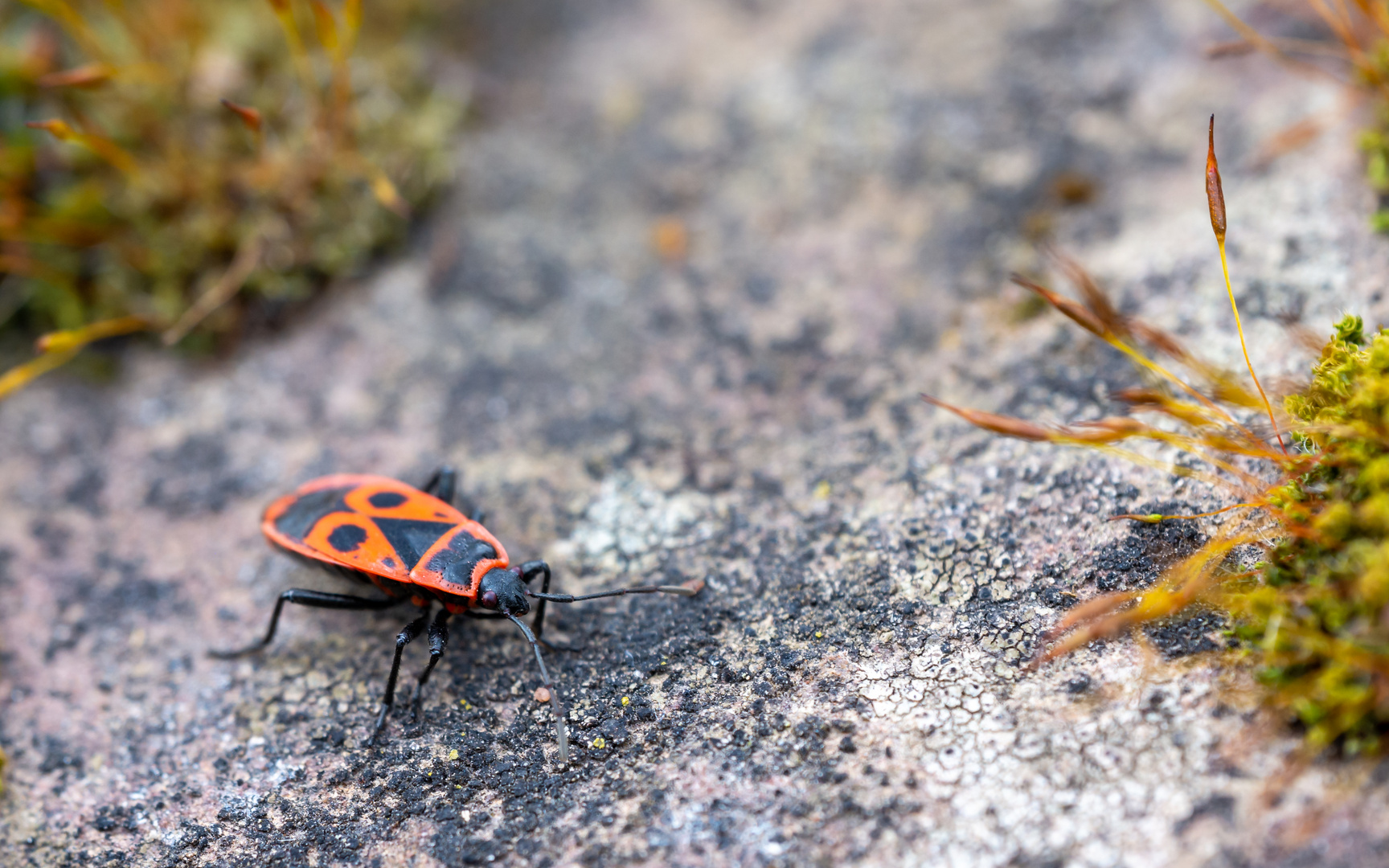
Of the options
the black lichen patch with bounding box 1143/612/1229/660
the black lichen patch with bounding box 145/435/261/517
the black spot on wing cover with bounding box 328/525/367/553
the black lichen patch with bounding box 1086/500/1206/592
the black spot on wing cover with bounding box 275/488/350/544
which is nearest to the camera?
the black lichen patch with bounding box 1143/612/1229/660

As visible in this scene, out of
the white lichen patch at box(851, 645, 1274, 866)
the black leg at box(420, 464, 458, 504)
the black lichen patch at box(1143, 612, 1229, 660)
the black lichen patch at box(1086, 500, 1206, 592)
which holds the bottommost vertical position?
the white lichen patch at box(851, 645, 1274, 866)

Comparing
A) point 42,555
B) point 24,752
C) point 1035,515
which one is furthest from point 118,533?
point 1035,515

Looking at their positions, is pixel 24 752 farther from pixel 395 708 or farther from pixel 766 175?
pixel 766 175

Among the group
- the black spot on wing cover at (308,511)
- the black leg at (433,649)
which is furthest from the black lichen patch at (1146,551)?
the black spot on wing cover at (308,511)

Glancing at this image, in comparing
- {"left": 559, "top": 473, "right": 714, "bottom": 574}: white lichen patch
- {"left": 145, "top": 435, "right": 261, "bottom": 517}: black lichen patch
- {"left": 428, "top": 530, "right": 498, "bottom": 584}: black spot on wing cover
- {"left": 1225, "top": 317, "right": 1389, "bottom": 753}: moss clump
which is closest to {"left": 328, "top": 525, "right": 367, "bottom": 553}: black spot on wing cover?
{"left": 428, "top": 530, "right": 498, "bottom": 584}: black spot on wing cover

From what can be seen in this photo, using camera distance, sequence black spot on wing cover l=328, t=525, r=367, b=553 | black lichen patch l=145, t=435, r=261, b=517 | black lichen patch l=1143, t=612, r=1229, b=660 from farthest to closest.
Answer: black lichen patch l=145, t=435, r=261, b=517 → black spot on wing cover l=328, t=525, r=367, b=553 → black lichen patch l=1143, t=612, r=1229, b=660

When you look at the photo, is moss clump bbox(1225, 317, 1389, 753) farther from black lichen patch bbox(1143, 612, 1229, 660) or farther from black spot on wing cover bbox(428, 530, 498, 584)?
black spot on wing cover bbox(428, 530, 498, 584)
